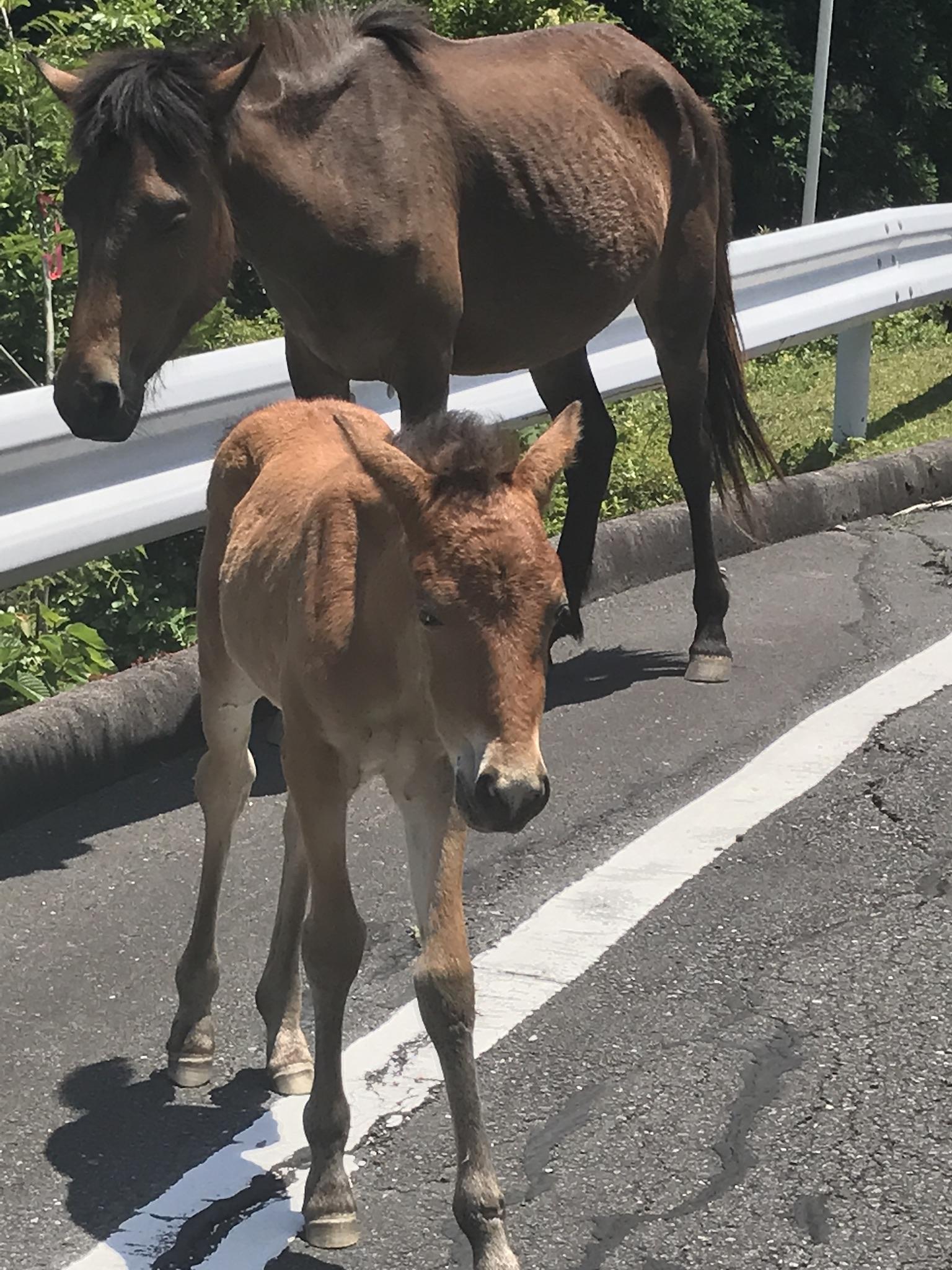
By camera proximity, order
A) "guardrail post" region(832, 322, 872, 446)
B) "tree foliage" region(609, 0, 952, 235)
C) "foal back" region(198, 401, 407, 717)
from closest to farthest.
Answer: "foal back" region(198, 401, 407, 717)
"guardrail post" region(832, 322, 872, 446)
"tree foliage" region(609, 0, 952, 235)

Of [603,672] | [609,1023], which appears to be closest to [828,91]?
[603,672]

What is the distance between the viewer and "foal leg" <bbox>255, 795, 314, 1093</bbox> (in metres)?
4.05

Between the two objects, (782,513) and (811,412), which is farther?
(811,412)

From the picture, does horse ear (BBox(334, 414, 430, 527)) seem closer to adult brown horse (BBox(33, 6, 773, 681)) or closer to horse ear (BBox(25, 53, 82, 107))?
adult brown horse (BBox(33, 6, 773, 681))

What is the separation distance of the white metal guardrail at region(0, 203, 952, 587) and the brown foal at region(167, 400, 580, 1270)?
4.37 ft

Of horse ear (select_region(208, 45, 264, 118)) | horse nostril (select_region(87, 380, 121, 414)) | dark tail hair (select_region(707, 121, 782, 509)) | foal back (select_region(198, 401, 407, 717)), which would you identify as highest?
horse ear (select_region(208, 45, 264, 118))

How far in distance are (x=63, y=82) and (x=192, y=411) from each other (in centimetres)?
120

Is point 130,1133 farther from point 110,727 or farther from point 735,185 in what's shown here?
point 735,185

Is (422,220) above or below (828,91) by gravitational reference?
above

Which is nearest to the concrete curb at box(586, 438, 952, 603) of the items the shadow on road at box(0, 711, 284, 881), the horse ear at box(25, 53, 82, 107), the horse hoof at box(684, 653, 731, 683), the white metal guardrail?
the white metal guardrail

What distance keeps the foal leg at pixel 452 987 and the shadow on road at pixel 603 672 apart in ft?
9.21

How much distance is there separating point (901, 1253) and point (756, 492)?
5459mm

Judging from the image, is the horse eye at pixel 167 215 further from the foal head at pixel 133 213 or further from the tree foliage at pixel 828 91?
the tree foliage at pixel 828 91

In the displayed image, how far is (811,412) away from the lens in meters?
11.1
